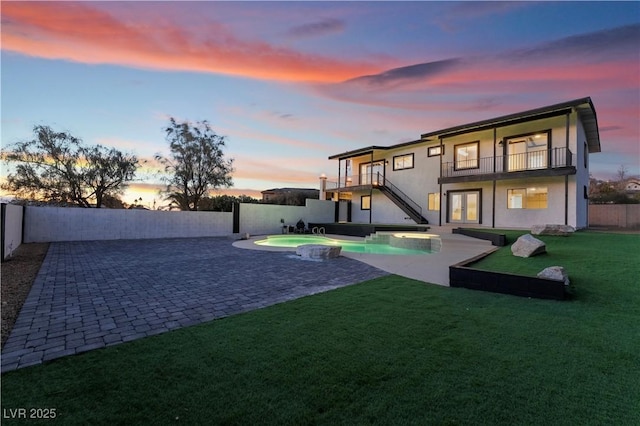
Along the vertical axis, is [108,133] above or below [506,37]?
below

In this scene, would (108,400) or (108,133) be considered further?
(108,133)

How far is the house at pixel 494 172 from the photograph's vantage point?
13.4m

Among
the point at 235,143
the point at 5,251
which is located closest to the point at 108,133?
the point at 235,143

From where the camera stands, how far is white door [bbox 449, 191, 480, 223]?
1673cm

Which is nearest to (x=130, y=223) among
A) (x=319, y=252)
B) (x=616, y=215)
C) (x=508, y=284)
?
(x=319, y=252)

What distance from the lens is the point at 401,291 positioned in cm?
517

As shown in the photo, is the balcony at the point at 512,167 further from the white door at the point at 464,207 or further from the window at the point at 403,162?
the window at the point at 403,162

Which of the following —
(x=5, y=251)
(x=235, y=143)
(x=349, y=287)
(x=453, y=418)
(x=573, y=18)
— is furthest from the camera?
(x=235, y=143)

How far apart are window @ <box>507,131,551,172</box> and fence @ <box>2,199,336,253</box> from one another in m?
13.5

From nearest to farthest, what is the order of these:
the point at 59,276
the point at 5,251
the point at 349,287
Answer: the point at 349,287 → the point at 59,276 → the point at 5,251

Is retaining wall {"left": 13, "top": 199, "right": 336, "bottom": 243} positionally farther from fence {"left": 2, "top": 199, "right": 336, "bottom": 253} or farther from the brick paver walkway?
the brick paver walkway

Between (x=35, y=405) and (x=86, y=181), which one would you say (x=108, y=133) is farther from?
(x=35, y=405)

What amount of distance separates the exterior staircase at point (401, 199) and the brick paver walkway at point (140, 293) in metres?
11.8

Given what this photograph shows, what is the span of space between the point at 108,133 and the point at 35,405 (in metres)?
18.1
